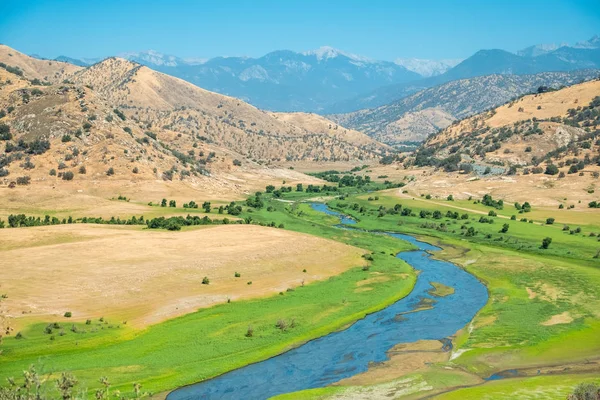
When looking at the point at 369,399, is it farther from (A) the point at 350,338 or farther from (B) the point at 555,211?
(B) the point at 555,211

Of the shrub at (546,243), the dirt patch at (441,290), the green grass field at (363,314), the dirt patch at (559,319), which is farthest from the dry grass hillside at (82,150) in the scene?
the dirt patch at (559,319)

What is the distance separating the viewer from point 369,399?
3862 centimetres

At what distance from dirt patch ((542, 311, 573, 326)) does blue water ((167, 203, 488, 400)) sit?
6.72 meters

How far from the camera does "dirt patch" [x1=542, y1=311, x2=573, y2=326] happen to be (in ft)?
179

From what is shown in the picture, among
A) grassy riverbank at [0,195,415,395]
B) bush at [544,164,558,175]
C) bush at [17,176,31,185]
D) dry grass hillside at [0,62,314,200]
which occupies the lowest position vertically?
grassy riverbank at [0,195,415,395]

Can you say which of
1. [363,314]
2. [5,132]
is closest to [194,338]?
[363,314]

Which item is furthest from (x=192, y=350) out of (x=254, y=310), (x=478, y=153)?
(x=478, y=153)

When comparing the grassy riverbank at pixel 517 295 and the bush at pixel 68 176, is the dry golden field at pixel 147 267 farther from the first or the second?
the bush at pixel 68 176

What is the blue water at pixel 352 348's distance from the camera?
137 feet

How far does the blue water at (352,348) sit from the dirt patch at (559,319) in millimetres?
6719

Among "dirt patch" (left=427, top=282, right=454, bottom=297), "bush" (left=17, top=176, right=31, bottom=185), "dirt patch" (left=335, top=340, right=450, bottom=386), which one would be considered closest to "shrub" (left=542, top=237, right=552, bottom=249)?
"dirt patch" (left=427, top=282, right=454, bottom=297)

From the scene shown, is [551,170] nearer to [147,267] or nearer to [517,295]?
[517,295]

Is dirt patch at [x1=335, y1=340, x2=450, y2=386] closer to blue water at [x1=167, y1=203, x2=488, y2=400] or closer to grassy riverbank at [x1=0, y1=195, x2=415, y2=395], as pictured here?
blue water at [x1=167, y1=203, x2=488, y2=400]

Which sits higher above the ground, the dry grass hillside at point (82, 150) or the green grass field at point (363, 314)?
the dry grass hillside at point (82, 150)
